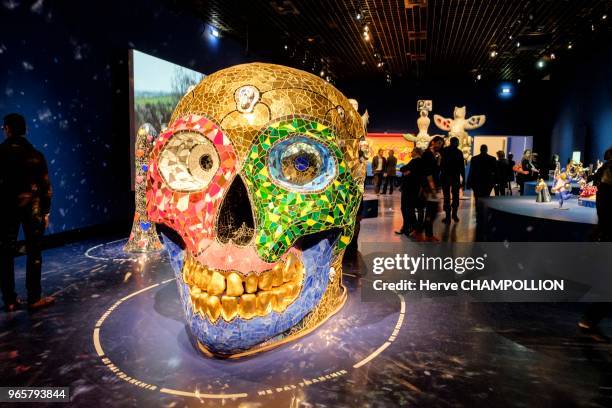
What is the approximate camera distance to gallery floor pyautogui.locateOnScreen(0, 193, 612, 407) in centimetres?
212

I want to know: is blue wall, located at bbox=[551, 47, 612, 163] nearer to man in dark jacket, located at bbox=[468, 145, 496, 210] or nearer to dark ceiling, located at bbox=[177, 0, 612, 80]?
dark ceiling, located at bbox=[177, 0, 612, 80]

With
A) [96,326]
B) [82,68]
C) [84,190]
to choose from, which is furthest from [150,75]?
[96,326]

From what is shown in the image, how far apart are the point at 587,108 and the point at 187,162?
13118mm

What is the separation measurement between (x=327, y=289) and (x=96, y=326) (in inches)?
59.8

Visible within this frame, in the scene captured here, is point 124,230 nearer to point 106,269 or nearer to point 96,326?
point 106,269

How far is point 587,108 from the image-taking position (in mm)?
12477

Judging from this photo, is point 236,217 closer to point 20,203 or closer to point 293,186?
point 293,186

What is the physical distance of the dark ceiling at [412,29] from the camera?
8.70 m

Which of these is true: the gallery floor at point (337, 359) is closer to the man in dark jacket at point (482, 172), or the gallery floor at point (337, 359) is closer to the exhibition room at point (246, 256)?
the exhibition room at point (246, 256)

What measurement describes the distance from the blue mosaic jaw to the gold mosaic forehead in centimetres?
64

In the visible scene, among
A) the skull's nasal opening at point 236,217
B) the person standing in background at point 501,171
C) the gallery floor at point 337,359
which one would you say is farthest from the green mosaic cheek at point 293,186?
the person standing in background at point 501,171

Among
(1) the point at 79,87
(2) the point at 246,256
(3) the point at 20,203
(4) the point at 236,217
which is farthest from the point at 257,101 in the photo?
(1) the point at 79,87

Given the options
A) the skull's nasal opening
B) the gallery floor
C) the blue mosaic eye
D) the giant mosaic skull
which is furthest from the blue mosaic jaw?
the blue mosaic eye

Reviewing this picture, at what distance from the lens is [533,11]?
8508 mm
